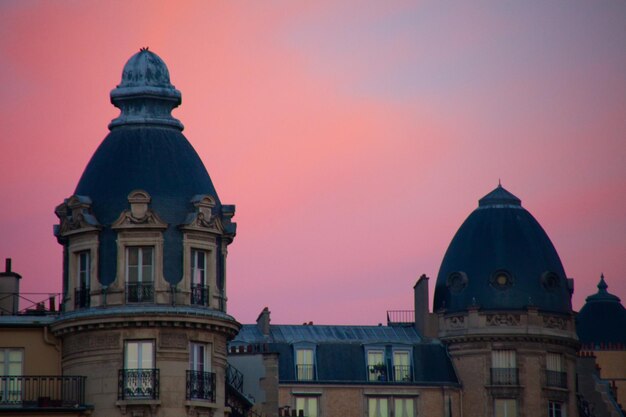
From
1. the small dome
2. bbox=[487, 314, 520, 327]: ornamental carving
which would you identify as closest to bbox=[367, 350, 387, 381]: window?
bbox=[487, 314, 520, 327]: ornamental carving

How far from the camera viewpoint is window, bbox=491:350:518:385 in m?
126

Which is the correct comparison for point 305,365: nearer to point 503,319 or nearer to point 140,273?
point 503,319

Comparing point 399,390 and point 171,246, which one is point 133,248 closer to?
point 171,246

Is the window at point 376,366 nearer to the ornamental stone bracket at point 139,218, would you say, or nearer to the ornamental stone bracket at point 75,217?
the ornamental stone bracket at point 75,217

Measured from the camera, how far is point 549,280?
128m

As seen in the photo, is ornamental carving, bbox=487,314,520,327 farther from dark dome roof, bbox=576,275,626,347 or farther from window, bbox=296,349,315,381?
dark dome roof, bbox=576,275,626,347

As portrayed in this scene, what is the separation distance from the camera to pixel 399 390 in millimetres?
126250

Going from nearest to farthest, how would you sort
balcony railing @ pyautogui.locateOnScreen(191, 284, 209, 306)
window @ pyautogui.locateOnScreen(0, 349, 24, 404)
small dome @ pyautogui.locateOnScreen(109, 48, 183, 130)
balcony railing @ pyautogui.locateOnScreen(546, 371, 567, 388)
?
window @ pyautogui.locateOnScreen(0, 349, 24, 404) → balcony railing @ pyautogui.locateOnScreen(191, 284, 209, 306) → small dome @ pyautogui.locateOnScreen(109, 48, 183, 130) → balcony railing @ pyautogui.locateOnScreen(546, 371, 567, 388)

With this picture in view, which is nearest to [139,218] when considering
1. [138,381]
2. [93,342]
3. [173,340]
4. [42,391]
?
[173,340]

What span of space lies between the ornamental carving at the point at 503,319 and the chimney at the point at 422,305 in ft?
13.3

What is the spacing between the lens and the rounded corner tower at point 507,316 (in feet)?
413

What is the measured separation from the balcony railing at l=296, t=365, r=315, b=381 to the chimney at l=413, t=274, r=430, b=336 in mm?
6771

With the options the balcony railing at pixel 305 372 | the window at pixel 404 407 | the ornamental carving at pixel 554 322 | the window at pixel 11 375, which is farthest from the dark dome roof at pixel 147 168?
the ornamental carving at pixel 554 322

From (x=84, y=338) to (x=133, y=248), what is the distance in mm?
3973
